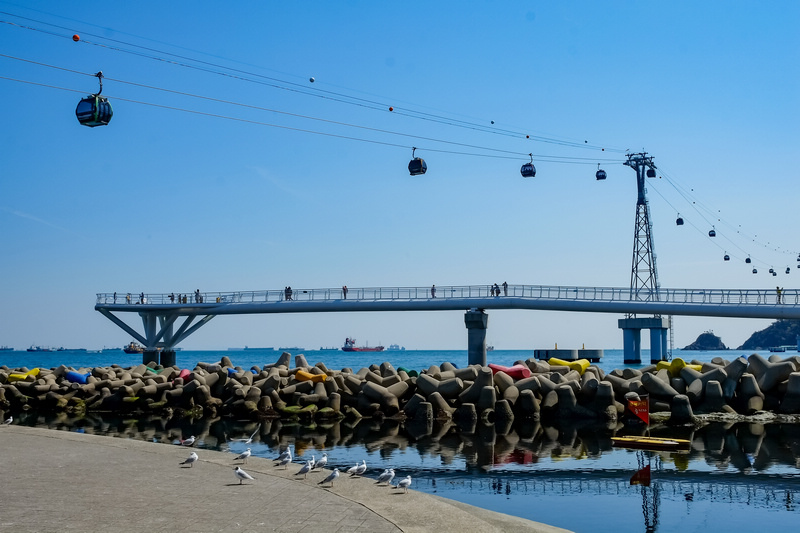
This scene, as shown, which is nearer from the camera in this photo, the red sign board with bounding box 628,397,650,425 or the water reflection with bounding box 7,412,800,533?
the water reflection with bounding box 7,412,800,533

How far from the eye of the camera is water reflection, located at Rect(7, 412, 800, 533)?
13641mm

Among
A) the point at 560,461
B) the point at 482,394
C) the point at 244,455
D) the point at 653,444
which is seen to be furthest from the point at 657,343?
the point at 244,455

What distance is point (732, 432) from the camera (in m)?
23.6

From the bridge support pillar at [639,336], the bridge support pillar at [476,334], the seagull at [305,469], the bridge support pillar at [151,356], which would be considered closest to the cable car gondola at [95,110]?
the seagull at [305,469]

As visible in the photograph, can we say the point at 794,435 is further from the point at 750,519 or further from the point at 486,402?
the point at 750,519

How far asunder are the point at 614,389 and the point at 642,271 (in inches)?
1863

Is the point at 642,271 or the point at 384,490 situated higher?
the point at 642,271

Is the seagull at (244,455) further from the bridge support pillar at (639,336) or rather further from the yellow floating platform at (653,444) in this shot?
the bridge support pillar at (639,336)

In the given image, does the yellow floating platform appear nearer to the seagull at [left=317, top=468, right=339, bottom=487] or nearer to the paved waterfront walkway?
the paved waterfront walkway

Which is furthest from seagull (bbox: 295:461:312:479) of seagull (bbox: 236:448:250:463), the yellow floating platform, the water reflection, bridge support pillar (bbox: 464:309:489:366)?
bridge support pillar (bbox: 464:309:489:366)

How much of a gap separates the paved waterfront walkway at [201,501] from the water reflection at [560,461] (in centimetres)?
316

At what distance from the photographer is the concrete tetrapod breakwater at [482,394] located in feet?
86.6

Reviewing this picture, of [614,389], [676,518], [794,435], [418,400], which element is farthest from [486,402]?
[676,518]

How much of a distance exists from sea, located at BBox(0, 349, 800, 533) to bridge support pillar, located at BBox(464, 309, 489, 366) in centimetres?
2758
